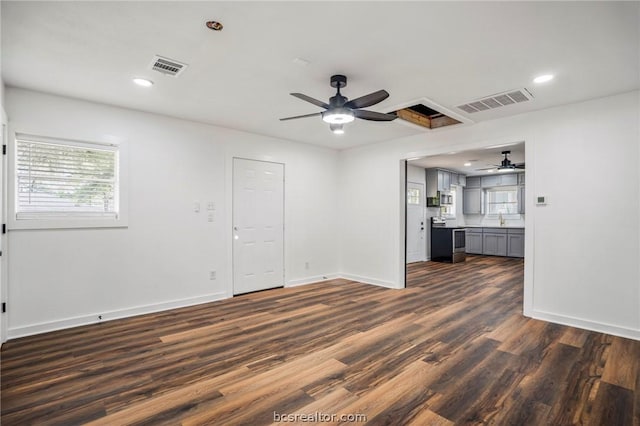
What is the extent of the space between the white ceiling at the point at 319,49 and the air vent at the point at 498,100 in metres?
0.12

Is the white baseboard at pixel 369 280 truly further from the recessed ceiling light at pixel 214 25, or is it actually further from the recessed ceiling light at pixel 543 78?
the recessed ceiling light at pixel 214 25

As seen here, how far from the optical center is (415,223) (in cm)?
849

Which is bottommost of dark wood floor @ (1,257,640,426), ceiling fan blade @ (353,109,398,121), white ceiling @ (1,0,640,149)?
dark wood floor @ (1,257,640,426)

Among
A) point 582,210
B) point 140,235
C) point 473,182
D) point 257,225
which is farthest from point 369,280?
point 473,182

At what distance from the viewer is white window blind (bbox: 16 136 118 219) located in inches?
135

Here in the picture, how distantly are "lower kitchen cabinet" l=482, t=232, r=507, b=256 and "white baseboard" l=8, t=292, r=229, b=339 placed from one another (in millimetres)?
7935

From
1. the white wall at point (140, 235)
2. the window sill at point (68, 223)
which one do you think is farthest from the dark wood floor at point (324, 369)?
the window sill at point (68, 223)

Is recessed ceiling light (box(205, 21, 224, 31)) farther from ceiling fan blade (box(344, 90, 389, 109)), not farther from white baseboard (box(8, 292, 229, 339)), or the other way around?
white baseboard (box(8, 292, 229, 339))

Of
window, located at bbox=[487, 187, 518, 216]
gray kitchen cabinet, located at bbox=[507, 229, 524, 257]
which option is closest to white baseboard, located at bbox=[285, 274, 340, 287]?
gray kitchen cabinet, located at bbox=[507, 229, 524, 257]

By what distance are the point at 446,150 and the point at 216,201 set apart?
3582mm

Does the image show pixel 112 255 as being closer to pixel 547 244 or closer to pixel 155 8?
pixel 155 8

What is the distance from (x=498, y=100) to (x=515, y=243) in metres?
6.61

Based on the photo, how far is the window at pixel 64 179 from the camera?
342 centimetres

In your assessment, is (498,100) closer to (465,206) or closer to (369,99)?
(369,99)
